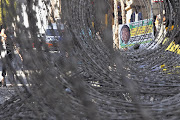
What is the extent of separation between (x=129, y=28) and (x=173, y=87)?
199 inches

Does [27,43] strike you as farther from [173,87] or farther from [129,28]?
[129,28]

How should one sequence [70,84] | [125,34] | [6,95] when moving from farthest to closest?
1. [125,34]
2. [6,95]
3. [70,84]

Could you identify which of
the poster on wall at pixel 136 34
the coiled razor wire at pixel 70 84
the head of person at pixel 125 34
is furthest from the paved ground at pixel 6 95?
the head of person at pixel 125 34

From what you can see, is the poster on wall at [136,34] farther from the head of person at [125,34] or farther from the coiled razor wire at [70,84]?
the coiled razor wire at [70,84]

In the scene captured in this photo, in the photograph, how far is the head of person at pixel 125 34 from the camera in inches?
301

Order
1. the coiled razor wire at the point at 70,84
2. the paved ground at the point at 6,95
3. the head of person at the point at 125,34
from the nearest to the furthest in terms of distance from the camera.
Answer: the coiled razor wire at the point at 70,84 < the paved ground at the point at 6,95 < the head of person at the point at 125,34

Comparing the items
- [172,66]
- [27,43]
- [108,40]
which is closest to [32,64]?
[27,43]

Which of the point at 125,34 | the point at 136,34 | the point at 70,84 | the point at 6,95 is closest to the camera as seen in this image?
the point at 70,84

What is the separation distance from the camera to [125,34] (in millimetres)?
7797

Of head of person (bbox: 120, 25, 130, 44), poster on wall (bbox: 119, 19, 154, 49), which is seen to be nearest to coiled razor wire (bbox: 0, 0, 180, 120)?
poster on wall (bbox: 119, 19, 154, 49)

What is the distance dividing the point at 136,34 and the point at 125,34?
95cm

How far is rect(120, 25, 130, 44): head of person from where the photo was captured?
766 cm

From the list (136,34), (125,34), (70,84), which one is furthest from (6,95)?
(125,34)

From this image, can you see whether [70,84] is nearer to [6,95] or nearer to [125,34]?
[6,95]
